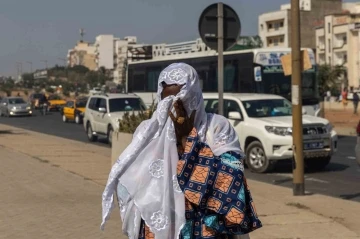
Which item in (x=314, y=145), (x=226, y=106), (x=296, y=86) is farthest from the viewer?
(x=226, y=106)

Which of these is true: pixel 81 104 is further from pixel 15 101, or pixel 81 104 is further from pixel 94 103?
pixel 94 103

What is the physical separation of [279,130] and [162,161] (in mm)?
11633

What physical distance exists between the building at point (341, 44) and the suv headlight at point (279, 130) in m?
71.5

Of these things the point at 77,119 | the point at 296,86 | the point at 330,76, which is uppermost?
the point at 330,76

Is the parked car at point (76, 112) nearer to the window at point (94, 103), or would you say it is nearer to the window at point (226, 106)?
the window at point (94, 103)

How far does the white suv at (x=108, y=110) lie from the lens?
21859 millimetres

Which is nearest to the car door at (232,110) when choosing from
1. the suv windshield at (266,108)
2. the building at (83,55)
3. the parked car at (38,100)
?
the suv windshield at (266,108)

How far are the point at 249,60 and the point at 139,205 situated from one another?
19241 millimetres

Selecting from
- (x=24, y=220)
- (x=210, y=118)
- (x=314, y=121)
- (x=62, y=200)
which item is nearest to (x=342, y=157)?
(x=314, y=121)

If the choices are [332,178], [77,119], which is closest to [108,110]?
[332,178]

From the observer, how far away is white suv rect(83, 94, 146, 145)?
21859 millimetres

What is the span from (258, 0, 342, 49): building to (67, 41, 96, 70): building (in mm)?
69148

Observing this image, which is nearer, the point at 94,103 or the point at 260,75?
the point at 260,75

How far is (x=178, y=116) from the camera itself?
3518 millimetres
